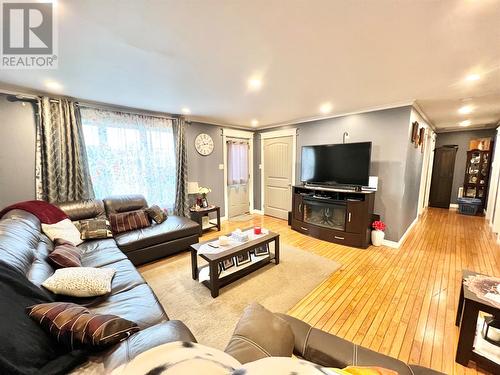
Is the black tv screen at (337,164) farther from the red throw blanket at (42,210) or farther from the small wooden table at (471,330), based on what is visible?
the red throw blanket at (42,210)

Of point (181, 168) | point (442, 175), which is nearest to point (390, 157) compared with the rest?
point (181, 168)

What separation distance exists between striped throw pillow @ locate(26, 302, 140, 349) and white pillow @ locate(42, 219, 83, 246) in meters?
1.45

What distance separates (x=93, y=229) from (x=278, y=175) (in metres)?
3.72

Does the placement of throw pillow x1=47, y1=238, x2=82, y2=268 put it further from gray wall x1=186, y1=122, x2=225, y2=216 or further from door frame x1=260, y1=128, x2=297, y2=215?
door frame x1=260, y1=128, x2=297, y2=215

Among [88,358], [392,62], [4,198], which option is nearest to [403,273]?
[392,62]

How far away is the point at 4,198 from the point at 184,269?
242 cm

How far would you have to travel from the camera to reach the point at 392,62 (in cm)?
190

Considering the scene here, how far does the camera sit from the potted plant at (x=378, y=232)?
3350mm

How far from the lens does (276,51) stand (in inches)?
67.0

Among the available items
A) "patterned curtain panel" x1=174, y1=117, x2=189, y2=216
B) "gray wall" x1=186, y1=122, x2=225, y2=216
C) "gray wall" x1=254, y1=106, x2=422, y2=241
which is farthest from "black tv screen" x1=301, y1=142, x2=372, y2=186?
"patterned curtain panel" x1=174, y1=117, x2=189, y2=216

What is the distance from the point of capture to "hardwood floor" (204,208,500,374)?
159cm

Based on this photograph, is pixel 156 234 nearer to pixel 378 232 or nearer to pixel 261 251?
pixel 261 251

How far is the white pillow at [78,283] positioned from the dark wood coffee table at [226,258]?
88cm

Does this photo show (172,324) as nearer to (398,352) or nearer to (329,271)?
(398,352)
